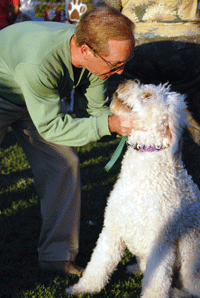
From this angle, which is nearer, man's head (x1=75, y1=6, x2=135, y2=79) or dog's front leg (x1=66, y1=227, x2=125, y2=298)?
man's head (x1=75, y1=6, x2=135, y2=79)

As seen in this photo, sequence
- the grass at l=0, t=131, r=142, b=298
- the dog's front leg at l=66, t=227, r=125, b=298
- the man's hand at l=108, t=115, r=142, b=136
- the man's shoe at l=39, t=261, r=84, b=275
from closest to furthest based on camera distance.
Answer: the man's hand at l=108, t=115, r=142, b=136 → the dog's front leg at l=66, t=227, r=125, b=298 → the grass at l=0, t=131, r=142, b=298 → the man's shoe at l=39, t=261, r=84, b=275

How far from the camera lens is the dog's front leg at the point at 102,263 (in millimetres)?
2520

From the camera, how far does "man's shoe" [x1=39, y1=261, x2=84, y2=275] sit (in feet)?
9.55

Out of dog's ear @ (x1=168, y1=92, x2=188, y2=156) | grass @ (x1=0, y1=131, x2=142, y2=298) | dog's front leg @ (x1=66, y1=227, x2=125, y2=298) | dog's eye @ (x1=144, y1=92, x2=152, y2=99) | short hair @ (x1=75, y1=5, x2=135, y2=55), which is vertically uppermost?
short hair @ (x1=75, y1=5, x2=135, y2=55)

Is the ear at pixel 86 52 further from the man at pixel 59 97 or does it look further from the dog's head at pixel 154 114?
the dog's head at pixel 154 114

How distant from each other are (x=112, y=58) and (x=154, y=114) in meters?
0.49

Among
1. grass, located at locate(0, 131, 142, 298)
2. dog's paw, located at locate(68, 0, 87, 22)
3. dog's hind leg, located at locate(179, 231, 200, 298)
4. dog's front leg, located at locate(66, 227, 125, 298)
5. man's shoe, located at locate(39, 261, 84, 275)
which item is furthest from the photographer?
dog's paw, located at locate(68, 0, 87, 22)

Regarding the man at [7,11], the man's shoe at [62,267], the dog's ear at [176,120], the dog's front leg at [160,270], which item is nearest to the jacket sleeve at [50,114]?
the dog's ear at [176,120]

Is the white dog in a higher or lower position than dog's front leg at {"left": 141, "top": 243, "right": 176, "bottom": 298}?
higher

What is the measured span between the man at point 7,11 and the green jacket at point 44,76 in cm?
371

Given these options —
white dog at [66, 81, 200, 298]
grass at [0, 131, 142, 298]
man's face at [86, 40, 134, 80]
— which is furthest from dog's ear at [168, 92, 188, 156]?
grass at [0, 131, 142, 298]

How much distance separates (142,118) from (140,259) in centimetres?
115

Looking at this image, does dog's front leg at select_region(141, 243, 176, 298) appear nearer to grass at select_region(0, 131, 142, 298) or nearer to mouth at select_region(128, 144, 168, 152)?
grass at select_region(0, 131, 142, 298)

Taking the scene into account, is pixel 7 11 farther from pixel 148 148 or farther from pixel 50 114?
pixel 148 148
